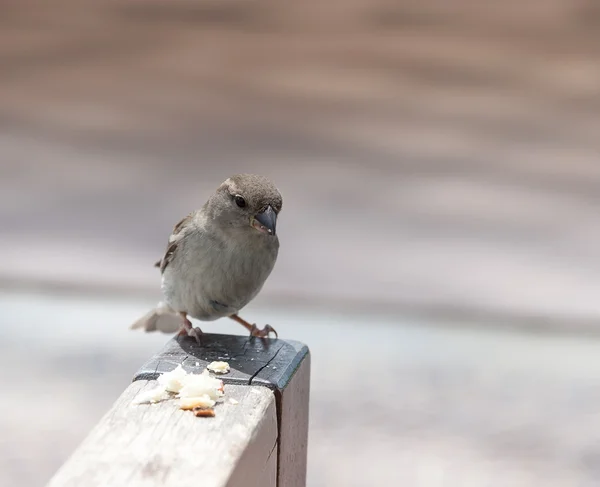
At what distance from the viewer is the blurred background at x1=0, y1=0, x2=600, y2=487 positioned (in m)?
4.32

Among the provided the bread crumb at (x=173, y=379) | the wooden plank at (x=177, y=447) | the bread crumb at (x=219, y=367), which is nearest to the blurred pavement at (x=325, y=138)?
the bread crumb at (x=219, y=367)

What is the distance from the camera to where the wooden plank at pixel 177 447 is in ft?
3.91

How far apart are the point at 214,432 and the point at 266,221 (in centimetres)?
82

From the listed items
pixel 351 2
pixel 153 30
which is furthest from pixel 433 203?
pixel 153 30

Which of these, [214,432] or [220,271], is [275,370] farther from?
[220,271]

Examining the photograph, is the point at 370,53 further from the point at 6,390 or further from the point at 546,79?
the point at 6,390

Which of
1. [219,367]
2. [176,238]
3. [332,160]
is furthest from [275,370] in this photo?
[332,160]

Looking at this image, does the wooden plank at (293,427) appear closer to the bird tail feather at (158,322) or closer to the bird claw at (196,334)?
the bird claw at (196,334)

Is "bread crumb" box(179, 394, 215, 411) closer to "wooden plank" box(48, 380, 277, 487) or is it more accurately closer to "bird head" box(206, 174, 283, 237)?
"wooden plank" box(48, 380, 277, 487)

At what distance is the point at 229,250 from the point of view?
2186mm

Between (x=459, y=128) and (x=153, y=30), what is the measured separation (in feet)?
5.92

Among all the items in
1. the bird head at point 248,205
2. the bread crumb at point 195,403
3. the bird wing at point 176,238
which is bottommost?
the bread crumb at point 195,403

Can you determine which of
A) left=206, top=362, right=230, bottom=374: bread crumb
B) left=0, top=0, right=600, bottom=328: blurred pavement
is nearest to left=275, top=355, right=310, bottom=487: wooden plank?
left=206, top=362, right=230, bottom=374: bread crumb

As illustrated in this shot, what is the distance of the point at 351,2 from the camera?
184 inches
